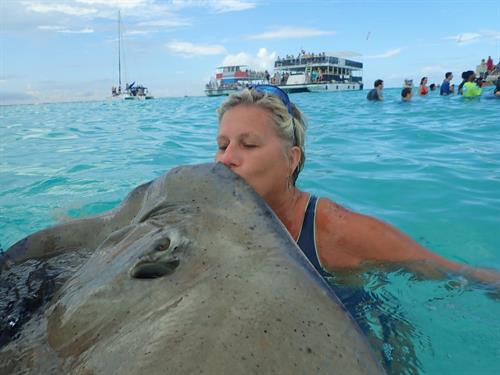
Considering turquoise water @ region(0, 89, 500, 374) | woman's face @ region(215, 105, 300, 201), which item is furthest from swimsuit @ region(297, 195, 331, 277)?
turquoise water @ region(0, 89, 500, 374)

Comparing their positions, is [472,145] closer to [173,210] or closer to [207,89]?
[173,210]

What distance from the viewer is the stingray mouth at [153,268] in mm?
1553

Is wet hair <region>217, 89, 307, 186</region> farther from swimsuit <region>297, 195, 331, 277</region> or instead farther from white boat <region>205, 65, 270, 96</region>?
white boat <region>205, 65, 270, 96</region>

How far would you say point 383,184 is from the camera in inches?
299

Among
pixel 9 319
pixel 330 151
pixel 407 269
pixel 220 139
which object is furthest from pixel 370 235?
pixel 330 151

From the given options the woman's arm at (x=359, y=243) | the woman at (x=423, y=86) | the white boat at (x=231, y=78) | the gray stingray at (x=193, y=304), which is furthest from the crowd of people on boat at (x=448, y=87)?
the white boat at (x=231, y=78)

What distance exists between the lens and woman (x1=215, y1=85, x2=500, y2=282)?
2719 millimetres

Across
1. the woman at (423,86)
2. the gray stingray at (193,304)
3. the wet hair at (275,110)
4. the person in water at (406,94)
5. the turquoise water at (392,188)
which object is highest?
the woman at (423,86)

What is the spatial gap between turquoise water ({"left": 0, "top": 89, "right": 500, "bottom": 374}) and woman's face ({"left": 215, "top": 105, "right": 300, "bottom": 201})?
3.45ft

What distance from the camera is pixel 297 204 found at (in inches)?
120

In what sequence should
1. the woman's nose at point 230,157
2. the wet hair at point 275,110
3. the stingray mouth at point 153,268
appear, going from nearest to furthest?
the stingray mouth at point 153,268 → the woman's nose at point 230,157 → the wet hair at point 275,110

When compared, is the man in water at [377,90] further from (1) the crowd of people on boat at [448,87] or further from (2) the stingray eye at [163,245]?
(2) the stingray eye at [163,245]

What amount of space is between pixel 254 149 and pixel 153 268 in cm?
126

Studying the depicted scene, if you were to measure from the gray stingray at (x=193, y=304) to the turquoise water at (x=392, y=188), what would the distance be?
1.31m
